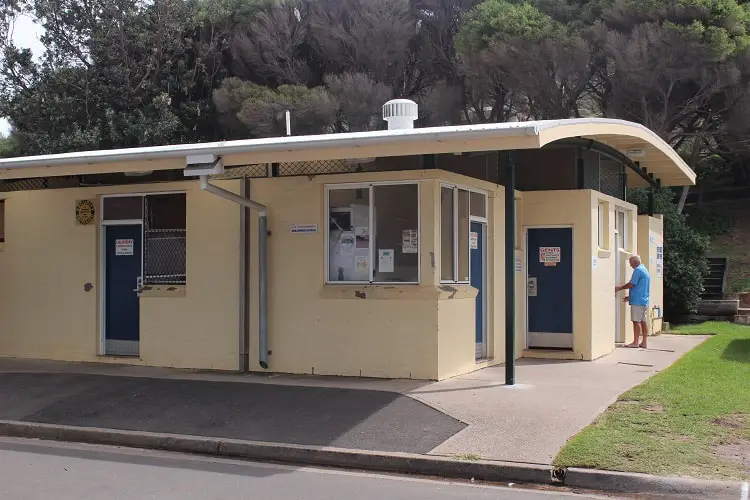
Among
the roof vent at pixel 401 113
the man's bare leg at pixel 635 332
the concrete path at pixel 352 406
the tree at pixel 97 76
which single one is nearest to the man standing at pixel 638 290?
the man's bare leg at pixel 635 332

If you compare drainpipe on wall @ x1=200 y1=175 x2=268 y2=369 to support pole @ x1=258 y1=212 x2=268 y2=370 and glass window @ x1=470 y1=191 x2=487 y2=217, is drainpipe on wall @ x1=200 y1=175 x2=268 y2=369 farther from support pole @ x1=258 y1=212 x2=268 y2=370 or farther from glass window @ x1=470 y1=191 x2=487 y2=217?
glass window @ x1=470 y1=191 x2=487 y2=217

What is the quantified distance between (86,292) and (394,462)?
24.2 feet

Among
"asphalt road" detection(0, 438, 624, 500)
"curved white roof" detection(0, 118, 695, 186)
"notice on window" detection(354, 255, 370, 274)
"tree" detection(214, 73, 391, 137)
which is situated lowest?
"asphalt road" detection(0, 438, 624, 500)

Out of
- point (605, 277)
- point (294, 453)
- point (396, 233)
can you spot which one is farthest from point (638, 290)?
point (294, 453)

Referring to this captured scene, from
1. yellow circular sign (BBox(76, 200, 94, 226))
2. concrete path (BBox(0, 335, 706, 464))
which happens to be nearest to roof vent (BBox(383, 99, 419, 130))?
concrete path (BBox(0, 335, 706, 464))

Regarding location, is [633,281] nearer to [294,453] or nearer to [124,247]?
[294,453]

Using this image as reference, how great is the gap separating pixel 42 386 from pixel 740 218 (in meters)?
25.8

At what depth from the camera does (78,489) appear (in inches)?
258

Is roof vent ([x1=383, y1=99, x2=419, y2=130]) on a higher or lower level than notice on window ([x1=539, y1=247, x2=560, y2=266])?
higher

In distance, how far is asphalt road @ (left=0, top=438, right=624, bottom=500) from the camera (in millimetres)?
6391

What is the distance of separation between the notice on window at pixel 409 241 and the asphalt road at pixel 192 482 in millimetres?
4003

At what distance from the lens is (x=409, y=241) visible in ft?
35.2

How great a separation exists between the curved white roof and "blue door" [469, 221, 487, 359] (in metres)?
2.21

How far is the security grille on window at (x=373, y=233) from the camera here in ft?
35.2
